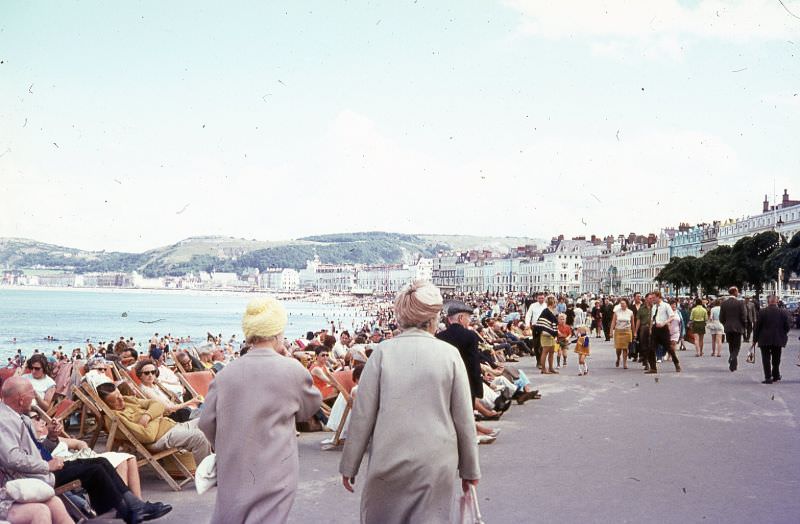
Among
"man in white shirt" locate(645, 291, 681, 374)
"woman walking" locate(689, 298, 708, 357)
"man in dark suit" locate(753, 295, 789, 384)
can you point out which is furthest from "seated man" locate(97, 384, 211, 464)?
"woman walking" locate(689, 298, 708, 357)

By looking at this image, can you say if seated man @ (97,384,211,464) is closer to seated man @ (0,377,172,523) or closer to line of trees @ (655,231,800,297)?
seated man @ (0,377,172,523)

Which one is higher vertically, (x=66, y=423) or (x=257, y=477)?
(x=257, y=477)

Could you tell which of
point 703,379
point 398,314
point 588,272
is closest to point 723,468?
point 398,314

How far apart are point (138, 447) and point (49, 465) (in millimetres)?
1700

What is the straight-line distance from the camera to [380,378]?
3.76m

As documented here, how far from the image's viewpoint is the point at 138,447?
22.9 ft

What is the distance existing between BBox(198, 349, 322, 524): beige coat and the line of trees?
176 ft

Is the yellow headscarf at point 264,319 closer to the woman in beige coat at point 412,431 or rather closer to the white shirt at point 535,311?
the woman in beige coat at point 412,431

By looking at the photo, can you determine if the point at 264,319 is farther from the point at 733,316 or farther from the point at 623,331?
the point at 733,316

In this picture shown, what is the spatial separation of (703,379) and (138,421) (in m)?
11.5

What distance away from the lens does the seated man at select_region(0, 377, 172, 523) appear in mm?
4777

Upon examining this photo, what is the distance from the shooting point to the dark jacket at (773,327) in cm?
1452

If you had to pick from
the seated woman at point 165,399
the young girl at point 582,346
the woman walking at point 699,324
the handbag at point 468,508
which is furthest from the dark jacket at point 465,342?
the woman walking at point 699,324

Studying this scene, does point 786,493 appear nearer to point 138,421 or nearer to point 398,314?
point 398,314
